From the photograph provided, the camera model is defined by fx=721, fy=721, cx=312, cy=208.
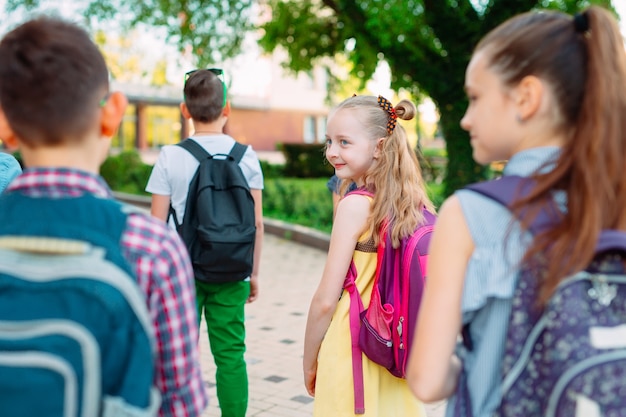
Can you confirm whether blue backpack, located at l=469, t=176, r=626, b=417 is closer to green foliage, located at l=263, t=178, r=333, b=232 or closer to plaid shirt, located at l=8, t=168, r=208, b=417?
plaid shirt, located at l=8, t=168, r=208, b=417

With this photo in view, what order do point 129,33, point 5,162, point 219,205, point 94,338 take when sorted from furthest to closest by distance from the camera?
point 129,33 → point 219,205 → point 5,162 → point 94,338

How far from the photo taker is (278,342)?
235 inches

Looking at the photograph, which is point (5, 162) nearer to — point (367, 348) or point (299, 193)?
point (367, 348)

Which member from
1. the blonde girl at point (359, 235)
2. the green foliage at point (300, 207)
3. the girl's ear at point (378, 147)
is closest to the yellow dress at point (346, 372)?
the blonde girl at point (359, 235)

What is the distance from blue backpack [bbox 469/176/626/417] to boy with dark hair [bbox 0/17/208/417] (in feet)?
2.15

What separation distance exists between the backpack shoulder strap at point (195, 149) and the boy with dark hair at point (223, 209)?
0.02 m

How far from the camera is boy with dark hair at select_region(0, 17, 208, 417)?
4.64 feet

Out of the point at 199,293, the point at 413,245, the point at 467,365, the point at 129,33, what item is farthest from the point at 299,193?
the point at 467,365

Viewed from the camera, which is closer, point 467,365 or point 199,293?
point 467,365

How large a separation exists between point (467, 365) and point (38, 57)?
1.06 m

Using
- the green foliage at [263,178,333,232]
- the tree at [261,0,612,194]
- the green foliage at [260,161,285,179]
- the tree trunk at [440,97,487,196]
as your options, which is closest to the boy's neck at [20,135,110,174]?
the green foliage at [263,178,333,232]

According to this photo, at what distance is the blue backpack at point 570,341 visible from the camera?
132 centimetres

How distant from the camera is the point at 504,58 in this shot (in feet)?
4.90

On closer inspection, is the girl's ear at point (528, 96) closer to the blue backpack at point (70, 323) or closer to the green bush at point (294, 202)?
the blue backpack at point (70, 323)
